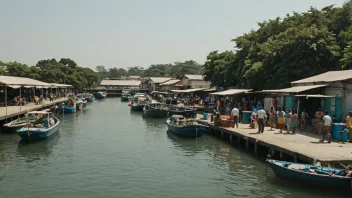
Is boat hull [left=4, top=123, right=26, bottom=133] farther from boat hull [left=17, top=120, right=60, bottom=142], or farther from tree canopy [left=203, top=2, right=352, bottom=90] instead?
tree canopy [left=203, top=2, right=352, bottom=90]

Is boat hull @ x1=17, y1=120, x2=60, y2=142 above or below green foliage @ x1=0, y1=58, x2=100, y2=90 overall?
below

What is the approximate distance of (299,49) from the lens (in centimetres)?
3000

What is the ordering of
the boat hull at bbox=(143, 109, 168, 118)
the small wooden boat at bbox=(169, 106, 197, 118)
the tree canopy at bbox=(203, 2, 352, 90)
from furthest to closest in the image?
the boat hull at bbox=(143, 109, 168, 118) → the small wooden boat at bbox=(169, 106, 197, 118) → the tree canopy at bbox=(203, 2, 352, 90)

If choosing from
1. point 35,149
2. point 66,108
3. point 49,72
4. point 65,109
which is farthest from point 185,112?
point 49,72

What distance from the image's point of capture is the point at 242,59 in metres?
40.8

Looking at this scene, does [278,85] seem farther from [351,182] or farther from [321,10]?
[351,182]

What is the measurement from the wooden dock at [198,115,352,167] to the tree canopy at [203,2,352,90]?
881 centimetres

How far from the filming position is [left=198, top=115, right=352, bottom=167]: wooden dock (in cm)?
1428

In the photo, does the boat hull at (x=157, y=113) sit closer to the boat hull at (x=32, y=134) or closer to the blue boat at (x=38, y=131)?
the blue boat at (x=38, y=131)

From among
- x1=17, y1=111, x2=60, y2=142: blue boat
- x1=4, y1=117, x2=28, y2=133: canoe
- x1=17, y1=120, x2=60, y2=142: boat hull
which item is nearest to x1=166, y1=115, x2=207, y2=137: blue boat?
x1=17, y1=111, x2=60, y2=142: blue boat

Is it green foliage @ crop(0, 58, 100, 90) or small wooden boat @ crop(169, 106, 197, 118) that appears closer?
small wooden boat @ crop(169, 106, 197, 118)

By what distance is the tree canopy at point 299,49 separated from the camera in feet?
96.5

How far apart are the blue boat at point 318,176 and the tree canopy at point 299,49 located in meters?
15.9

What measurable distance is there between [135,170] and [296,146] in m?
7.88
